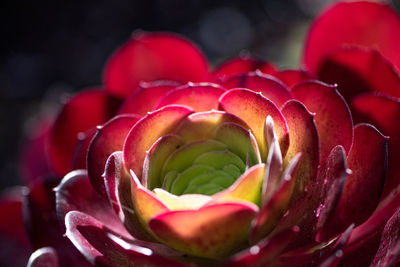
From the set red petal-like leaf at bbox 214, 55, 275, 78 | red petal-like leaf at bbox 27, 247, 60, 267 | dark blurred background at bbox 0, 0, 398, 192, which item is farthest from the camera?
dark blurred background at bbox 0, 0, 398, 192

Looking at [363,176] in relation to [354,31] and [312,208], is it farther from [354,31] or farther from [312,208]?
[354,31]

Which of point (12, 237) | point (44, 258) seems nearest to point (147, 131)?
point (44, 258)

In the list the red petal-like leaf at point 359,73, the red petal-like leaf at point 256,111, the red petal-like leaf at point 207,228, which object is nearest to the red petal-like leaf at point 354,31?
the red petal-like leaf at point 359,73

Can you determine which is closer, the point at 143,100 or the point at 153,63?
the point at 143,100

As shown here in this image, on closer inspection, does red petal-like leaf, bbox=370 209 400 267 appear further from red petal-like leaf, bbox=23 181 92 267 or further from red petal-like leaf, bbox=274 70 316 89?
red petal-like leaf, bbox=23 181 92 267

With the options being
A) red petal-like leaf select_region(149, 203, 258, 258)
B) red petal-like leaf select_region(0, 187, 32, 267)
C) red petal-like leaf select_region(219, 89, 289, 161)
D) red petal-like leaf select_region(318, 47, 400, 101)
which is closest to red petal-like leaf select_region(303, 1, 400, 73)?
red petal-like leaf select_region(318, 47, 400, 101)

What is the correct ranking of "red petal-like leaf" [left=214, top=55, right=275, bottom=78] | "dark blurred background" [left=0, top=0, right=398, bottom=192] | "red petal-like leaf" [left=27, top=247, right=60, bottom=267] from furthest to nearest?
1. "dark blurred background" [left=0, top=0, right=398, bottom=192]
2. "red petal-like leaf" [left=214, top=55, right=275, bottom=78]
3. "red petal-like leaf" [left=27, top=247, right=60, bottom=267]

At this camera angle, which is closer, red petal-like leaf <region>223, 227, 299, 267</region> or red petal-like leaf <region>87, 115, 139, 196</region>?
red petal-like leaf <region>223, 227, 299, 267</region>
